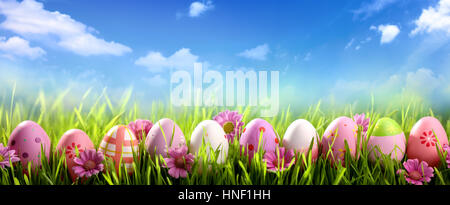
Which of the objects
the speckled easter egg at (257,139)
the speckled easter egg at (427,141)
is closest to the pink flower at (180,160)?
the speckled easter egg at (257,139)

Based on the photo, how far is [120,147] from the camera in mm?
1647

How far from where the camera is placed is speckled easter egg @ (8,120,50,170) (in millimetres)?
1703

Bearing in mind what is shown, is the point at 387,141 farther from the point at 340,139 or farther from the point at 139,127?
the point at 139,127

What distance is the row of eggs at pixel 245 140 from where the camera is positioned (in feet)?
5.47

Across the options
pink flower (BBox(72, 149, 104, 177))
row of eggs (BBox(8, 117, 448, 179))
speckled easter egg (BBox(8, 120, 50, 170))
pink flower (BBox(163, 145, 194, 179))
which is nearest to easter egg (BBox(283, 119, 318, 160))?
row of eggs (BBox(8, 117, 448, 179))

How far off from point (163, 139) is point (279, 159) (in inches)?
18.2

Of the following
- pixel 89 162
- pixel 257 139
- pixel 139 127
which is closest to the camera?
pixel 89 162

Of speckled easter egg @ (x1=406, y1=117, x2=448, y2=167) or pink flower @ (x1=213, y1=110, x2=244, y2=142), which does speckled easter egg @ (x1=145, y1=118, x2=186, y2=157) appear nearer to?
pink flower @ (x1=213, y1=110, x2=244, y2=142)

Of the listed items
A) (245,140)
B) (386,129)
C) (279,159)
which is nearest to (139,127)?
(245,140)

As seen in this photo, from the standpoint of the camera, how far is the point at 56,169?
175 centimetres
